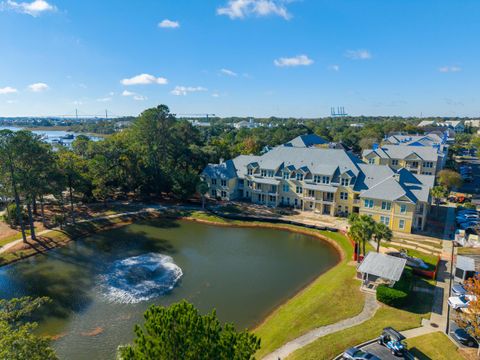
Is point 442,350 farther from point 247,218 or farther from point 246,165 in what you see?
point 246,165

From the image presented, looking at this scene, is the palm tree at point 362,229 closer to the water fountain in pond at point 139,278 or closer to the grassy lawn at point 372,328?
the grassy lawn at point 372,328

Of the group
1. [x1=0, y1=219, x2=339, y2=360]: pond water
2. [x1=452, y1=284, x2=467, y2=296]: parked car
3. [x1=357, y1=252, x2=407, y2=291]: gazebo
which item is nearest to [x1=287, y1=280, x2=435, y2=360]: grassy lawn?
[x1=452, y1=284, x2=467, y2=296]: parked car

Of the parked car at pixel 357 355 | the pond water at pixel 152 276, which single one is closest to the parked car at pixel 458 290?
the pond water at pixel 152 276

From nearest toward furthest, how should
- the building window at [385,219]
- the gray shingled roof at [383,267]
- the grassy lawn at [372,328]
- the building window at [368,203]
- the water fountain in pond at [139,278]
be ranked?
1. the grassy lawn at [372,328]
2. the gray shingled roof at [383,267]
3. the water fountain in pond at [139,278]
4. the building window at [385,219]
5. the building window at [368,203]

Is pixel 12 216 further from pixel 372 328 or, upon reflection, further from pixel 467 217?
pixel 467 217

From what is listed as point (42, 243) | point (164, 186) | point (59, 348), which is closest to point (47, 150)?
point (42, 243)

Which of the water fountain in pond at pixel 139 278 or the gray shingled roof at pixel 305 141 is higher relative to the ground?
the gray shingled roof at pixel 305 141

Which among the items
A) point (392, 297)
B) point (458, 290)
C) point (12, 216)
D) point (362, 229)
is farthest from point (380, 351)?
point (12, 216)

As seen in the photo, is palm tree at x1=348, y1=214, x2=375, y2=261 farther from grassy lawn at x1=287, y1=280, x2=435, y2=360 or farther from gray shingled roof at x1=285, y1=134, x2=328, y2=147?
gray shingled roof at x1=285, y1=134, x2=328, y2=147
